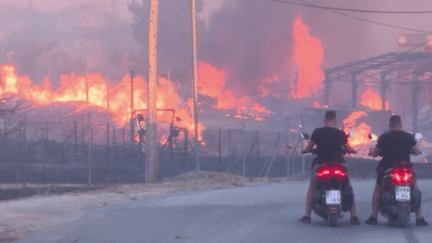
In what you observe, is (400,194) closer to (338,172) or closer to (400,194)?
(400,194)

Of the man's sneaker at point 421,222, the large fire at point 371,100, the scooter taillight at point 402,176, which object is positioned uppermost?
the large fire at point 371,100

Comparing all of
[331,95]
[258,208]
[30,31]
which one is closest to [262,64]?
[331,95]

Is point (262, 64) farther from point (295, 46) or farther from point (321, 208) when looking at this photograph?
point (321, 208)

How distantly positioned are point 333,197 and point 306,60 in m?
66.6

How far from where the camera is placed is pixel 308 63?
7356 cm

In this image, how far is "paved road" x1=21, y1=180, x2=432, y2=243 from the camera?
307 inches

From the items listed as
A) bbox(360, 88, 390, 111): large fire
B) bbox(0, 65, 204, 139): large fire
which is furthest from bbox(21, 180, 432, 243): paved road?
bbox(360, 88, 390, 111): large fire

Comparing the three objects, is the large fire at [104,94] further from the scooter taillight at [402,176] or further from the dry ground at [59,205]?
the scooter taillight at [402,176]

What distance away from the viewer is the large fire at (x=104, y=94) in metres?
52.1

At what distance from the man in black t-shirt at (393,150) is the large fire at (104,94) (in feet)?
122

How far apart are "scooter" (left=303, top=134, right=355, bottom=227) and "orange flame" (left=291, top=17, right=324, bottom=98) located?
214ft

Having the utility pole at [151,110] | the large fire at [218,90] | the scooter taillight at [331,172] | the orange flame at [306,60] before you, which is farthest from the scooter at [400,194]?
the orange flame at [306,60]

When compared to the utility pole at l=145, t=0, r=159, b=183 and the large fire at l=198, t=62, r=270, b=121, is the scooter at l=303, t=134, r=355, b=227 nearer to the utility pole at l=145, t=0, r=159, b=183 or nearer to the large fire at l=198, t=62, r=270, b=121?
the utility pole at l=145, t=0, r=159, b=183

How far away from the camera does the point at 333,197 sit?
8.52 m
